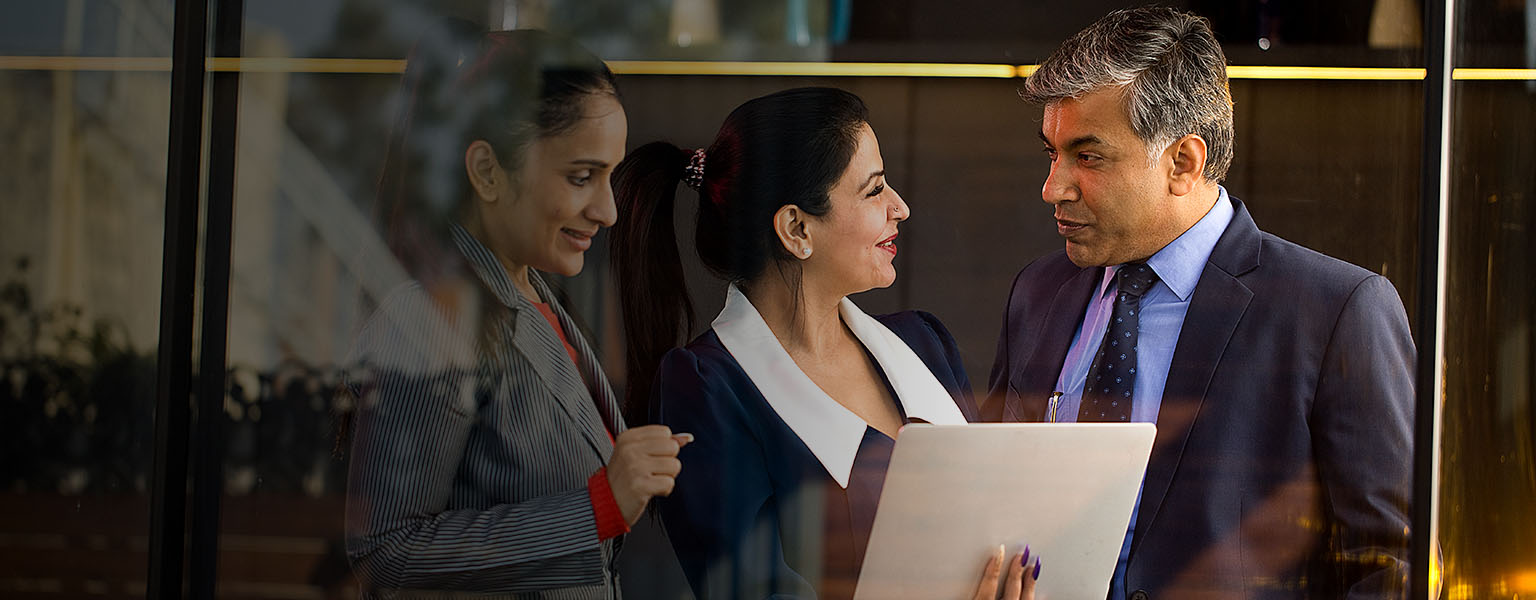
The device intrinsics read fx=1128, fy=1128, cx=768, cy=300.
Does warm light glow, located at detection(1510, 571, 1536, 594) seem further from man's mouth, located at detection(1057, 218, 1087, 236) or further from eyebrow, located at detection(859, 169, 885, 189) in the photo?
eyebrow, located at detection(859, 169, 885, 189)

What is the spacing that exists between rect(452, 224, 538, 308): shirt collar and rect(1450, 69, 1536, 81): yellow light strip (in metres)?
1.63

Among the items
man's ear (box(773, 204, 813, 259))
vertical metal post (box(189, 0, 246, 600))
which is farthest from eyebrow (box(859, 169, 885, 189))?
vertical metal post (box(189, 0, 246, 600))

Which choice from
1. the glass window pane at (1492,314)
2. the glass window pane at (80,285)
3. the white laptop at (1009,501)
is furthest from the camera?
the glass window pane at (80,285)

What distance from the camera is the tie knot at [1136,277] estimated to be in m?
1.88

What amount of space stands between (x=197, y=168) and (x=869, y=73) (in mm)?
1222

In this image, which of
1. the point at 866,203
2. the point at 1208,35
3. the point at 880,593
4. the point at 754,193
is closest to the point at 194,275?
the point at 754,193

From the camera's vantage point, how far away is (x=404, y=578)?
194 centimetres

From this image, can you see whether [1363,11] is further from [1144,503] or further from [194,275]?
[194,275]

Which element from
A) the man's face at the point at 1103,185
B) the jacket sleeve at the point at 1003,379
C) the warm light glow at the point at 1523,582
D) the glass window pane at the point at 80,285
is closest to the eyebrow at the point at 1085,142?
the man's face at the point at 1103,185

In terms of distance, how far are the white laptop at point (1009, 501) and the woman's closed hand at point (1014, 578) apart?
13mm

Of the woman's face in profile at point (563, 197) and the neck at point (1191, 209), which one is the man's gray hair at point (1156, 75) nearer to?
the neck at point (1191, 209)

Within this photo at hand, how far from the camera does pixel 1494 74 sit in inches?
77.1

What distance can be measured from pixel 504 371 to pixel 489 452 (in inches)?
5.4

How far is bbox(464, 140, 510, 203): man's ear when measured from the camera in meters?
1.92
